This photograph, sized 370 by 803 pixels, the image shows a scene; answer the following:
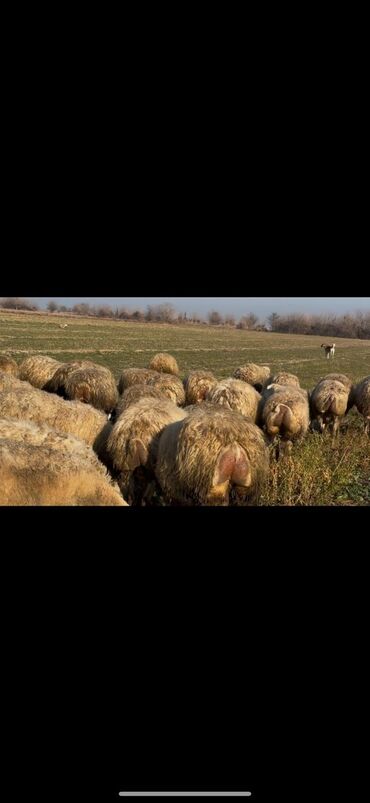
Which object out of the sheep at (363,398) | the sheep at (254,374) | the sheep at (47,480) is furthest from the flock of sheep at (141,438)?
the sheep at (254,374)

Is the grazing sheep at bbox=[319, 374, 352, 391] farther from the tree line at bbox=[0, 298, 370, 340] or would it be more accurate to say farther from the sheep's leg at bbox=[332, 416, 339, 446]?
the tree line at bbox=[0, 298, 370, 340]

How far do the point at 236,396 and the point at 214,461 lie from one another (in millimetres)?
3910

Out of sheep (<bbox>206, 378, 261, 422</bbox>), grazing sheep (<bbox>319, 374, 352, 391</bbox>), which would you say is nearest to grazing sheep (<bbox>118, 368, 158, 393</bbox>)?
sheep (<bbox>206, 378, 261, 422</bbox>)

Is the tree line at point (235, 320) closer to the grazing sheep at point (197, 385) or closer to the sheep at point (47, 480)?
the sheep at point (47, 480)

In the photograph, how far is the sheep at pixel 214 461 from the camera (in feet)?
14.7

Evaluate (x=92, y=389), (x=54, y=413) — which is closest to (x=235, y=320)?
(x=54, y=413)

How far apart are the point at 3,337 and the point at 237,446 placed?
2311 mm

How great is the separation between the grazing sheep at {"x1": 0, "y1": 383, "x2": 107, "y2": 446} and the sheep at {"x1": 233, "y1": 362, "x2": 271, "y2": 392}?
471cm

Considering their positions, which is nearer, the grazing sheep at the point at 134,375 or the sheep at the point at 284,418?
the sheep at the point at 284,418

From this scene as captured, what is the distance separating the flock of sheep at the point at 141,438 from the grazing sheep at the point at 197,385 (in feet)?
0.07

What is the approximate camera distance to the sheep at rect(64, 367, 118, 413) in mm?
9047
